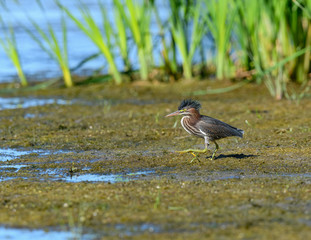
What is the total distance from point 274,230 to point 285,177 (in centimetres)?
131

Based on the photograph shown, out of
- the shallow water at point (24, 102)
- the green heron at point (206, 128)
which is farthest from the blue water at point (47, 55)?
the green heron at point (206, 128)

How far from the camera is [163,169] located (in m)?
5.04

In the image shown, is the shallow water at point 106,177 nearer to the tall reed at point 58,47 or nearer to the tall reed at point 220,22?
the tall reed at point 220,22

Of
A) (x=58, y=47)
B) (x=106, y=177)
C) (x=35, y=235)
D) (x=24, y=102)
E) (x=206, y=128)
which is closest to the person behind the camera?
(x=35, y=235)

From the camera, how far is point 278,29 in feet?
26.5

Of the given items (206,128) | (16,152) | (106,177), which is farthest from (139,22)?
(106,177)

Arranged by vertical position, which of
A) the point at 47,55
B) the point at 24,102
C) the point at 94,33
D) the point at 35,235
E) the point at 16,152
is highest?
the point at 94,33

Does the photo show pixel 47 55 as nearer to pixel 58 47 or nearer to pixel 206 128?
pixel 58 47

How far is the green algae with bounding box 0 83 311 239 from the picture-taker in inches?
143

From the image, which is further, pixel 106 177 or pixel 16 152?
pixel 16 152

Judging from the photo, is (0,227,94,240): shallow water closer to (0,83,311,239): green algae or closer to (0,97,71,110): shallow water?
(0,83,311,239): green algae

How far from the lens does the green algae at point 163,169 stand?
11.9ft

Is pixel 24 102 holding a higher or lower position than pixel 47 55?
higher

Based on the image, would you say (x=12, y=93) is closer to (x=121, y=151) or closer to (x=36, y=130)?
(x=36, y=130)
